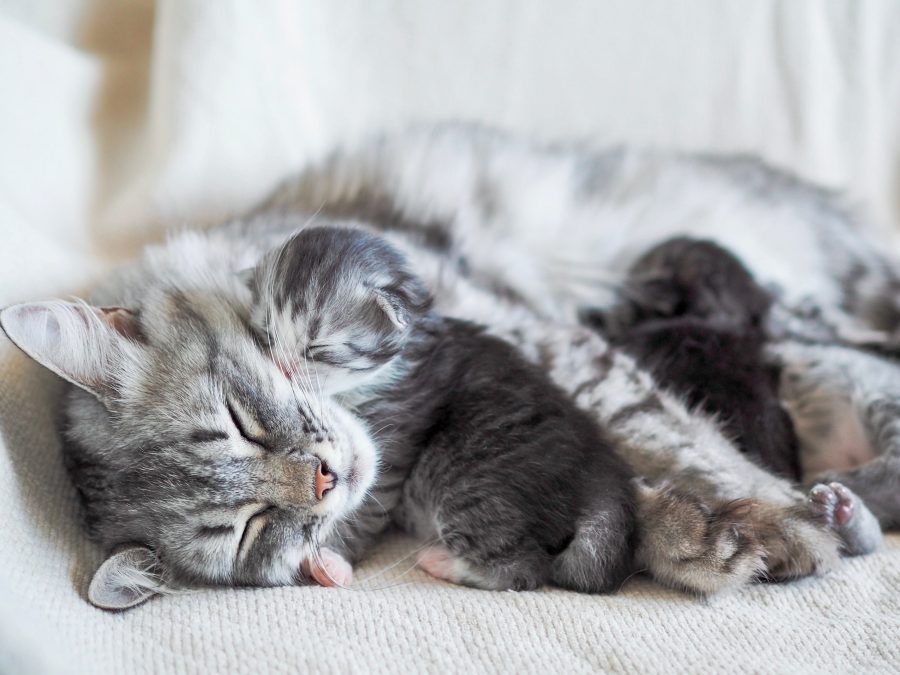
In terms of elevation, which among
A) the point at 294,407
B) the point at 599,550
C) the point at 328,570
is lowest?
the point at 328,570

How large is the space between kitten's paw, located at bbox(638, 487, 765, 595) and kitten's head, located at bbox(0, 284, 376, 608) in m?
0.48

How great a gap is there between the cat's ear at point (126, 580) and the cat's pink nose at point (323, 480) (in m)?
0.28


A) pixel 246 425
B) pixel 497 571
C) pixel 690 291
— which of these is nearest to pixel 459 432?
pixel 497 571

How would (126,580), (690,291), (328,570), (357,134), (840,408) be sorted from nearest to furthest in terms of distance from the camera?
(126,580) < (328,570) < (840,408) < (690,291) < (357,134)

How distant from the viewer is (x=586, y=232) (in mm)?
2055

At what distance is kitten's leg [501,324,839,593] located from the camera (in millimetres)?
1241

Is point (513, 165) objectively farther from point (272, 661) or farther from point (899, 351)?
point (272, 661)

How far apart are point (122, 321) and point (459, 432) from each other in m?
0.60

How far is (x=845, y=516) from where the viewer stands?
4.34ft

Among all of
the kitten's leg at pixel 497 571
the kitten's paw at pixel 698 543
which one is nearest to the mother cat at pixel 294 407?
the kitten's paw at pixel 698 543

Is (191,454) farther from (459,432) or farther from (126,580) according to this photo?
(459,432)

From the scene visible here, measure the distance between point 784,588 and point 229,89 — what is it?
1669 millimetres

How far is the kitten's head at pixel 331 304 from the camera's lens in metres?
1.26

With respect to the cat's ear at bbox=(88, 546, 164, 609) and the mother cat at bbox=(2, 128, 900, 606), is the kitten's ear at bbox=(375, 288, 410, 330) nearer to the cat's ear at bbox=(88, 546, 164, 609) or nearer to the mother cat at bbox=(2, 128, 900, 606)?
the mother cat at bbox=(2, 128, 900, 606)
